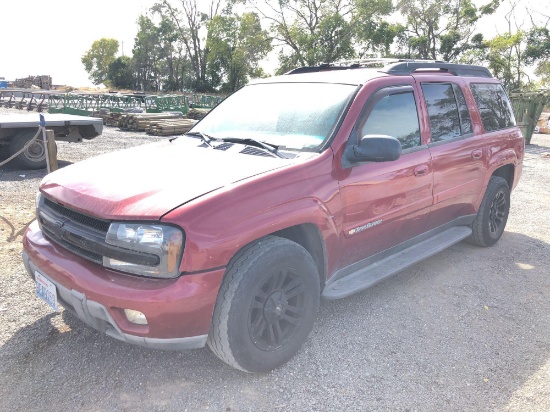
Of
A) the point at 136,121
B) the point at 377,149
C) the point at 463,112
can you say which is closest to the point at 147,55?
the point at 136,121

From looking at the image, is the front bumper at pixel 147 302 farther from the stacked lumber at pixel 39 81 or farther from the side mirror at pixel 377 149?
the stacked lumber at pixel 39 81

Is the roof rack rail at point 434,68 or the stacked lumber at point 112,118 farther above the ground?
the roof rack rail at point 434,68

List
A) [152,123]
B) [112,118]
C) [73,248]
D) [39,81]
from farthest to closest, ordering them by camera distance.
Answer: [39,81] < [112,118] < [152,123] < [73,248]

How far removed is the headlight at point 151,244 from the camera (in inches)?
88.6

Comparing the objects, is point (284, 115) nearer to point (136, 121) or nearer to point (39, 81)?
point (136, 121)

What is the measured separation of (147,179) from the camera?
268 centimetres

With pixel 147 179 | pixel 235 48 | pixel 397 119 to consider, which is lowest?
pixel 147 179

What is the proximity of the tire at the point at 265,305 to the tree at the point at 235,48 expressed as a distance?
127 feet

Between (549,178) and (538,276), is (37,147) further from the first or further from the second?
(549,178)

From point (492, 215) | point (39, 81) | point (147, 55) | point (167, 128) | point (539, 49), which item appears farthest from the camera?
point (147, 55)

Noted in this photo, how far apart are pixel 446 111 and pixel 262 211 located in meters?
2.39

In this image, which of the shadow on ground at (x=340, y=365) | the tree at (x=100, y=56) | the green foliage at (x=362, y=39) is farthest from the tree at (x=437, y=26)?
the tree at (x=100, y=56)

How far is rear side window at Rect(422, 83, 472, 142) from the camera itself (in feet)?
12.6

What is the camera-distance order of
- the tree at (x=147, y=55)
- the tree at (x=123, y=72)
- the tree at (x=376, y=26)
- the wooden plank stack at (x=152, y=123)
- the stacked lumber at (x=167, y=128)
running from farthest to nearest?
the tree at (x=123, y=72), the tree at (x=147, y=55), the tree at (x=376, y=26), the wooden plank stack at (x=152, y=123), the stacked lumber at (x=167, y=128)
